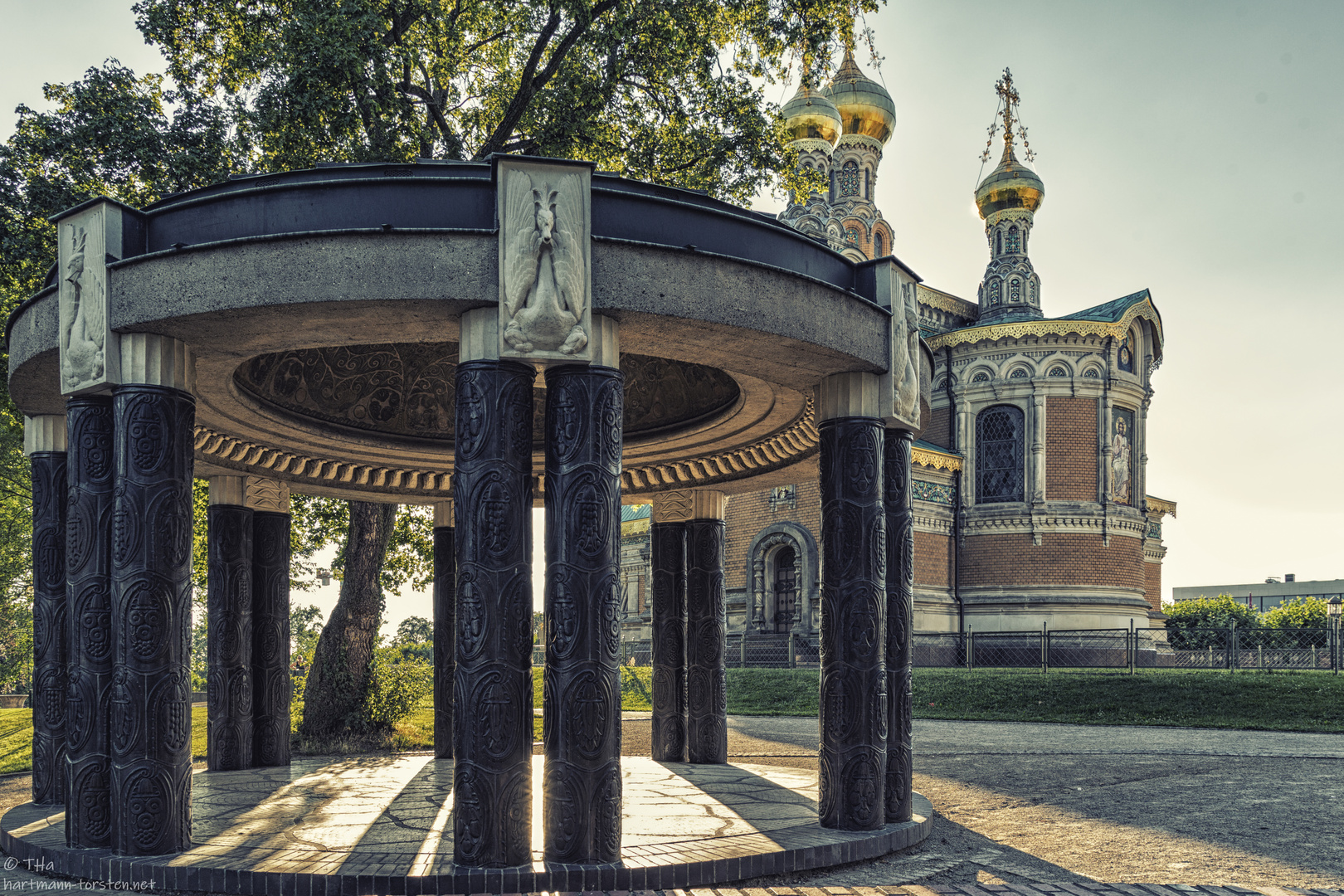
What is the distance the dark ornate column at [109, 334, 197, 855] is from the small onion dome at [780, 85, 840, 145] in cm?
3545

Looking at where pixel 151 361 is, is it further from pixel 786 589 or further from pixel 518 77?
pixel 786 589

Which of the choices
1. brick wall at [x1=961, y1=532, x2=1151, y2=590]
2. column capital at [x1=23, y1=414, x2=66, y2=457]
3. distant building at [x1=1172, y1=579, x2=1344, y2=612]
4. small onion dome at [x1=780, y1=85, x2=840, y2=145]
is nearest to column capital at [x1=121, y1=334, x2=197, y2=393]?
column capital at [x1=23, y1=414, x2=66, y2=457]

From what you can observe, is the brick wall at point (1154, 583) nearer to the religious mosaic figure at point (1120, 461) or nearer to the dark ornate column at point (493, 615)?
the religious mosaic figure at point (1120, 461)

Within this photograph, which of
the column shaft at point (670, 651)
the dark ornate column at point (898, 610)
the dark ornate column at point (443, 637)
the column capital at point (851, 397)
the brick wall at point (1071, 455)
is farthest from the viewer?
the brick wall at point (1071, 455)

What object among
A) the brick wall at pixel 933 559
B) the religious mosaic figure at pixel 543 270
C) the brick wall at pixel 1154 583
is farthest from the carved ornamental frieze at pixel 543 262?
the brick wall at pixel 1154 583

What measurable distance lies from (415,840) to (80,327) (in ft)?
14.4

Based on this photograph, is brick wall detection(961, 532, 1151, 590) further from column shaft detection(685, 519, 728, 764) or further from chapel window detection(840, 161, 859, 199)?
column shaft detection(685, 519, 728, 764)

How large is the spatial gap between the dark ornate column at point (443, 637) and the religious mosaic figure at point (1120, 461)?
1159 inches

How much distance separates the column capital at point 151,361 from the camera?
23.6ft

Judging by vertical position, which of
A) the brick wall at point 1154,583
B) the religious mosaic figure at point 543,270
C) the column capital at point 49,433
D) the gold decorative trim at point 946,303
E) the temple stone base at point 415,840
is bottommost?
the brick wall at point 1154,583

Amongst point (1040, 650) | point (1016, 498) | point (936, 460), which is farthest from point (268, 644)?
point (1016, 498)

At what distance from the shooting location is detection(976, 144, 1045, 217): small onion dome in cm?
4309

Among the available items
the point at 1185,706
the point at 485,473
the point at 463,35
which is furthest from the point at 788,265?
the point at 1185,706

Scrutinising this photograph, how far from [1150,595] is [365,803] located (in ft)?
137
